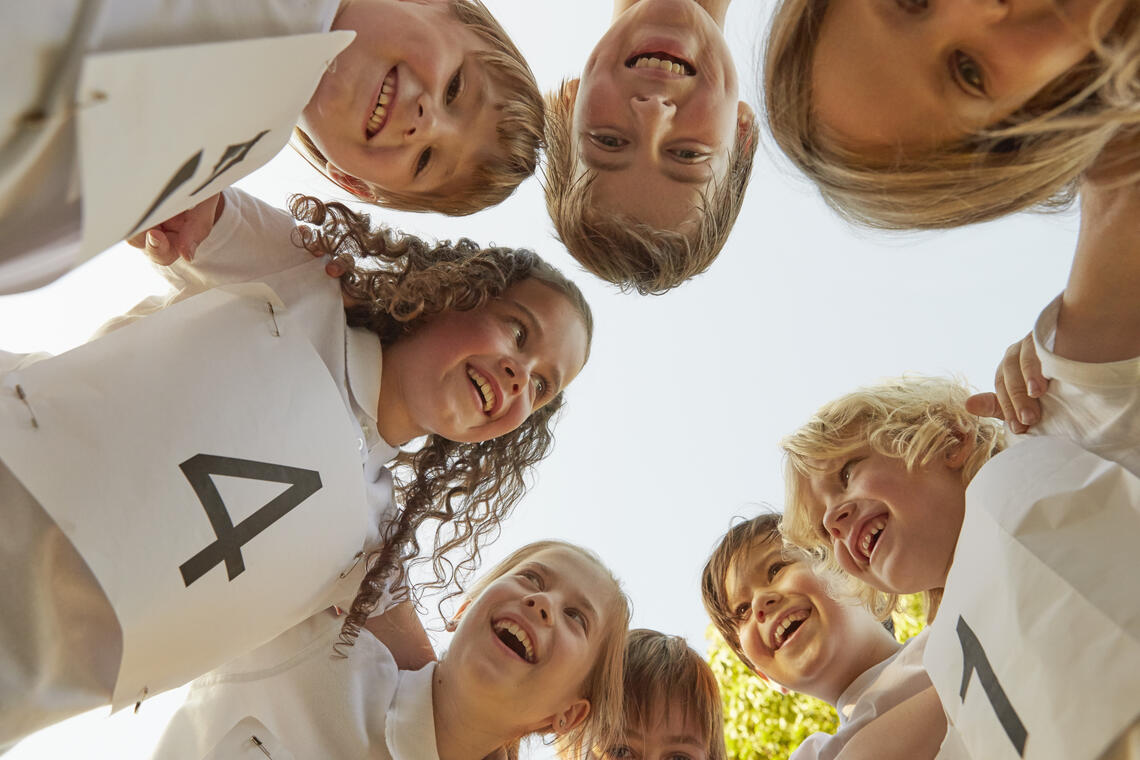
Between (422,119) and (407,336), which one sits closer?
(422,119)

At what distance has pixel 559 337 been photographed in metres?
1.77

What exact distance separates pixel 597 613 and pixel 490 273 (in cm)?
75

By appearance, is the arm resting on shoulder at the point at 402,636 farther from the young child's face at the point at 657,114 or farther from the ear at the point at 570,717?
the young child's face at the point at 657,114

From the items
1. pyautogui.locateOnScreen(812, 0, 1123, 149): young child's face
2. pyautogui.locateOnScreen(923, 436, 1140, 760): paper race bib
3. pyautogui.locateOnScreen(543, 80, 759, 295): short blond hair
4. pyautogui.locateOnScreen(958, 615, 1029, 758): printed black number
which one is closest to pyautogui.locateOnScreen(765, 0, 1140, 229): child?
pyautogui.locateOnScreen(812, 0, 1123, 149): young child's face

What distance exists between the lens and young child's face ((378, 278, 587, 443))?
164cm

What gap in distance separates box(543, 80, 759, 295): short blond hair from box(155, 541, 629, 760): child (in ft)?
2.12

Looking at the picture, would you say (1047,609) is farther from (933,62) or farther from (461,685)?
(461,685)

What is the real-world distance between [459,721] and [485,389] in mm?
667

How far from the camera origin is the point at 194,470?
3.87 ft

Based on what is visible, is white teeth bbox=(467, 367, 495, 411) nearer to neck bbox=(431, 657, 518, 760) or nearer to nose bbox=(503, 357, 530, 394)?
nose bbox=(503, 357, 530, 394)

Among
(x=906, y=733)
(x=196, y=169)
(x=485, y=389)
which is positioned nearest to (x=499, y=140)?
(x=485, y=389)

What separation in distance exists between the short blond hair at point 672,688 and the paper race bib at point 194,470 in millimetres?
945

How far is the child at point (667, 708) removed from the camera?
2.05m

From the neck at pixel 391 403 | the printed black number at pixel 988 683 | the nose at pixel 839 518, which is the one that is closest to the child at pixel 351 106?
the neck at pixel 391 403
